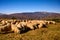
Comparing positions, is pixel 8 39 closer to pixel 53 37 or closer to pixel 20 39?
pixel 20 39

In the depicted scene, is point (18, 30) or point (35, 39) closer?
point (35, 39)

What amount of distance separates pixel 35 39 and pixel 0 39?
3346 mm

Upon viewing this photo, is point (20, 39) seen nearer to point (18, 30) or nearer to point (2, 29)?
point (18, 30)

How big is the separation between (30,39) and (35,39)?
0.48 metres

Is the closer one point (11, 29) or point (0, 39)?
point (0, 39)

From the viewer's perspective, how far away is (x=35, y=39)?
984cm

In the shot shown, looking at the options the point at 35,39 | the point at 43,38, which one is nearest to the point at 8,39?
the point at 35,39

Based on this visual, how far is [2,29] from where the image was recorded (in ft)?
43.6

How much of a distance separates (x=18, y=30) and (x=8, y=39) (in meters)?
3.08

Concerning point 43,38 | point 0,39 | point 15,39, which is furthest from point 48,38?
point 0,39

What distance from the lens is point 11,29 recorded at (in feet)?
47.6

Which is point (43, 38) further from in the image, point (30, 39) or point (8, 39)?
point (8, 39)

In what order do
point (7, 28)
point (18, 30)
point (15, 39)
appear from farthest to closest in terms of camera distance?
point (7, 28) → point (18, 30) → point (15, 39)

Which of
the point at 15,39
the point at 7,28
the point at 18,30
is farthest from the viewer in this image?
the point at 7,28
